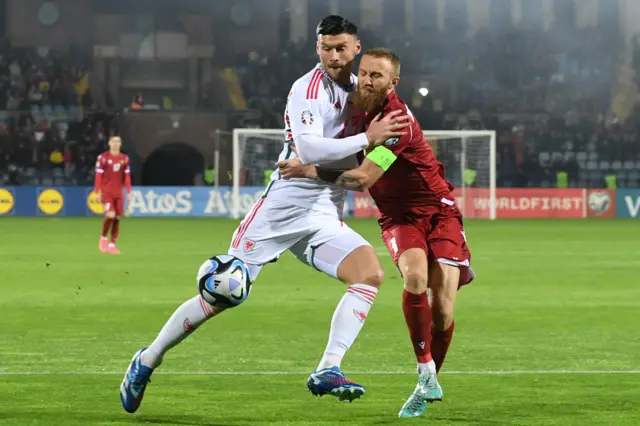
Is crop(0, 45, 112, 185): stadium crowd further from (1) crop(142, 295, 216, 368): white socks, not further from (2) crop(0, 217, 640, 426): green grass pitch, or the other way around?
(1) crop(142, 295, 216, 368): white socks

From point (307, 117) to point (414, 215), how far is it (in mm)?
866

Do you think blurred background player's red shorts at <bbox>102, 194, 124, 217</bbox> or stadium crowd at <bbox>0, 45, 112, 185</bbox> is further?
stadium crowd at <bbox>0, 45, 112, 185</bbox>

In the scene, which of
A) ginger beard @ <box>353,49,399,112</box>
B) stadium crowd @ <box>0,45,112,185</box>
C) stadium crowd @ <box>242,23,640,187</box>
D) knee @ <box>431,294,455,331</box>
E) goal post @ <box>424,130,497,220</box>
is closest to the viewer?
ginger beard @ <box>353,49,399,112</box>

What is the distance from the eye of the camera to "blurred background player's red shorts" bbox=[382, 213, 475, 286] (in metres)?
6.29

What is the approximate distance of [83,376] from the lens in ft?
23.7

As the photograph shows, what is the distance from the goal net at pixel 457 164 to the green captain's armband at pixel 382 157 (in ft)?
94.3

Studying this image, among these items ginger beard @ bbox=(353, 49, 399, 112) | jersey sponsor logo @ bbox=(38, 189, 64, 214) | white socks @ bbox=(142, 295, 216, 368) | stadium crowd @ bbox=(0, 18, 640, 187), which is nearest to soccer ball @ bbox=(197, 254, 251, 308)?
white socks @ bbox=(142, 295, 216, 368)

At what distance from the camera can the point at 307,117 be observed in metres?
5.89

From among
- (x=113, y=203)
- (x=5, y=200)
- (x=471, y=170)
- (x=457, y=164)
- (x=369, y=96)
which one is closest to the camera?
(x=369, y=96)

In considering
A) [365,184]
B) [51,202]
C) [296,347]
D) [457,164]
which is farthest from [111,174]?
[457,164]

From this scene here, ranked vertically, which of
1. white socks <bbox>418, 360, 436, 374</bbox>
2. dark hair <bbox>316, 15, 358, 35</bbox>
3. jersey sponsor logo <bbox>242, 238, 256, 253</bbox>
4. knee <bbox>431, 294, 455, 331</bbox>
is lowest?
white socks <bbox>418, 360, 436, 374</bbox>

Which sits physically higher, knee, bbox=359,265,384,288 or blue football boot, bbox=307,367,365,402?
knee, bbox=359,265,384,288

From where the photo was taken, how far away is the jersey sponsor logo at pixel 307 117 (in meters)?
5.89

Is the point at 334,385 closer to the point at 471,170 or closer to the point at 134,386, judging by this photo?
the point at 134,386
